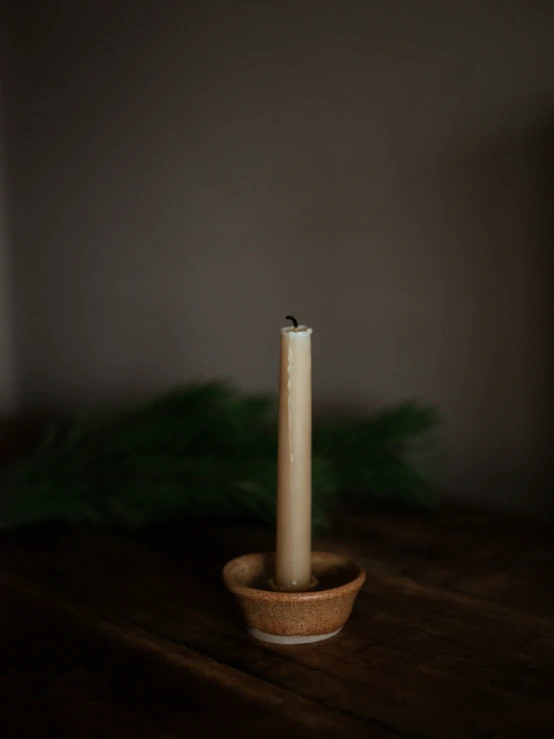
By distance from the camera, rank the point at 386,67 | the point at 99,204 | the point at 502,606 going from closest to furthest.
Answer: the point at 502,606 < the point at 386,67 < the point at 99,204

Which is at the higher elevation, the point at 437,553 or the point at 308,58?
the point at 308,58

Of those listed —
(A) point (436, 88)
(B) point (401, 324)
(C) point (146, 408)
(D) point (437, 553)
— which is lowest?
(D) point (437, 553)

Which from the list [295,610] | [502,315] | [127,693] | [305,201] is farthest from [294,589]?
[305,201]

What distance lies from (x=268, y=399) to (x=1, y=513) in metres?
0.37

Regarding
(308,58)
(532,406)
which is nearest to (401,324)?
(532,406)

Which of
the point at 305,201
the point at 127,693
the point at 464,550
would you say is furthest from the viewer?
the point at 305,201

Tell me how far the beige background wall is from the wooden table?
0.29m

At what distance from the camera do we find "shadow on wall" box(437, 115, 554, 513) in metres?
1.04

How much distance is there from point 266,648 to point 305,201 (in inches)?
30.7

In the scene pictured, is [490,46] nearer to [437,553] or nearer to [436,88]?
[436,88]

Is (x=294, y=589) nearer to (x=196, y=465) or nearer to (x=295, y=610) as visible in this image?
(x=295, y=610)

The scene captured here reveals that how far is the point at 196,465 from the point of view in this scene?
0.98m

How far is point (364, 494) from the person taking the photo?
3.71 ft

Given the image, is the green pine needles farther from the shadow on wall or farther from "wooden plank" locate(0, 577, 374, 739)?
"wooden plank" locate(0, 577, 374, 739)
